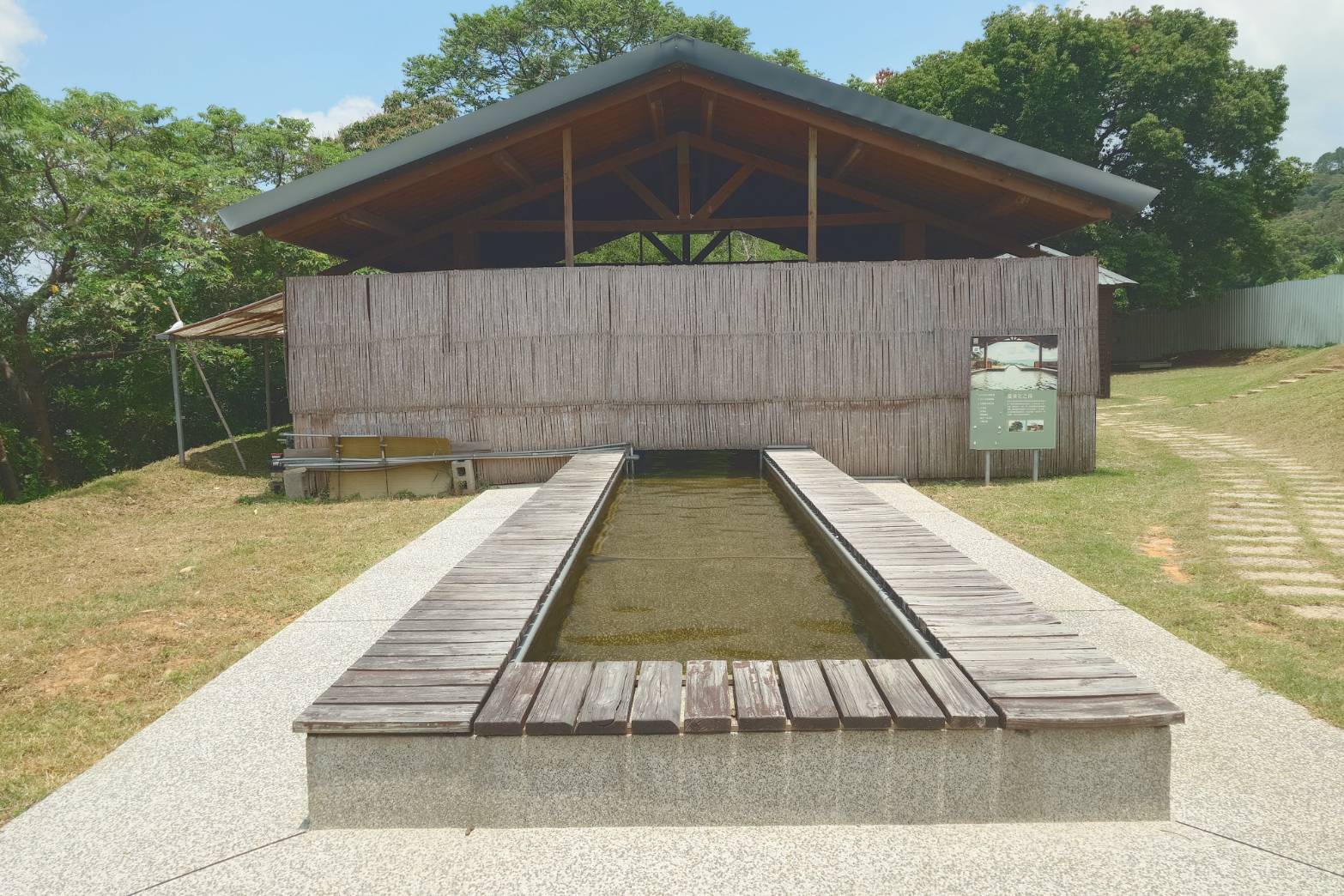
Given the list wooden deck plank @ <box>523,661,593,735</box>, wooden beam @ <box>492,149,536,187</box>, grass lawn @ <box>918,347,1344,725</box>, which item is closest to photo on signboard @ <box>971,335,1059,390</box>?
grass lawn @ <box>918,347,1344,725</box>

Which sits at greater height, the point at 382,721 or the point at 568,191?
the point at 568,191

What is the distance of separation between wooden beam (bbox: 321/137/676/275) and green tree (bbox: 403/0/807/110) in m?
20.9

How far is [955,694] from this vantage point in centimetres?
261

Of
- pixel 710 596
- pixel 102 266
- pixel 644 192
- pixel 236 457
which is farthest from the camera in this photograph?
pixel 236 457

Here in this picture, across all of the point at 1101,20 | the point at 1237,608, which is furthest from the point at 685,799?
the point at 1101,20

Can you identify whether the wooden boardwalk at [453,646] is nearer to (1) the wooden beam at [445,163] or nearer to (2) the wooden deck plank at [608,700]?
(2) the wooden deck plank at [608,700]

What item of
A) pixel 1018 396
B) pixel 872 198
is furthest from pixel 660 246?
pixel 1018 396

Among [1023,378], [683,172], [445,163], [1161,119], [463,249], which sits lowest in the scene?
[1023,378]

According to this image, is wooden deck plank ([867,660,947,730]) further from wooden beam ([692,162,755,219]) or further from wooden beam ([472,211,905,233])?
wooden beam ([472,211,905,233])

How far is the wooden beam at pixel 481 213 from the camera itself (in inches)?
431

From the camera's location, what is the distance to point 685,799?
8.13ft

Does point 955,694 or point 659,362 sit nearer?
point 955,694

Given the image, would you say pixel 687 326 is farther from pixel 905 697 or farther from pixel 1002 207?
pixel 905 697

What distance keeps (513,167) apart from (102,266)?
26.3 feet
